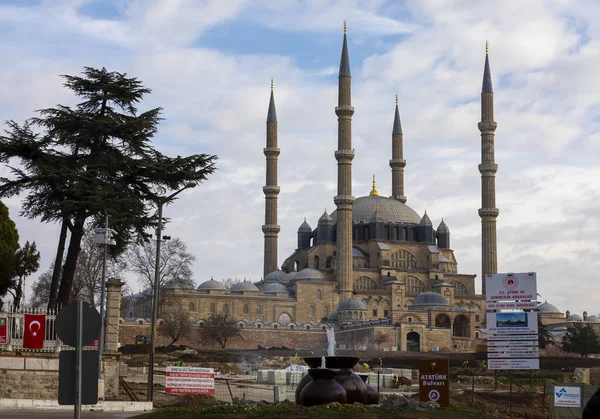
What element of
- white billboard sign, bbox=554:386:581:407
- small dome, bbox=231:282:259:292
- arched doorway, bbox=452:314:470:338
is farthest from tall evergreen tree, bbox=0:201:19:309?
arched doorway, bbox=452:314:470:338

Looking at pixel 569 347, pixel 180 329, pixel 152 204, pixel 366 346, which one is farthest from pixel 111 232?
pixel 569 347

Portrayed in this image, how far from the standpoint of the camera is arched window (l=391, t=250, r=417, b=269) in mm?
85625

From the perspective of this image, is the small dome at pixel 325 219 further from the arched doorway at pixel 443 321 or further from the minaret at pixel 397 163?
the arched doorway at pixel 443 321

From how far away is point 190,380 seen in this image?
21734 millimetres

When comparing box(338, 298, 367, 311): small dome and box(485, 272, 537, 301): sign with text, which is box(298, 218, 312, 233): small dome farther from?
box(485, 272, 537, 301): sign with text

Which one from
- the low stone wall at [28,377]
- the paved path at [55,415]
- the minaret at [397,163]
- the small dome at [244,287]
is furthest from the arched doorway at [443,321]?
the paved path at [55,415]

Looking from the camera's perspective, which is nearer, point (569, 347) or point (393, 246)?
point (569, 347)

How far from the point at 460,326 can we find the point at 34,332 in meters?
57.1

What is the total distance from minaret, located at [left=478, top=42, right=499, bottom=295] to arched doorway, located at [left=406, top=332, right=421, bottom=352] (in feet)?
29.2

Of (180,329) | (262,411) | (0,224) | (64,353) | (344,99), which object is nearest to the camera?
(64,353)

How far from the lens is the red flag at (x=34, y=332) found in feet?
74.5

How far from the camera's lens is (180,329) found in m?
64.2

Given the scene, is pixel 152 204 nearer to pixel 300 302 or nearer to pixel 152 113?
pixel 152 113

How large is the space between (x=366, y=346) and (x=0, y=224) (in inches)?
1545
